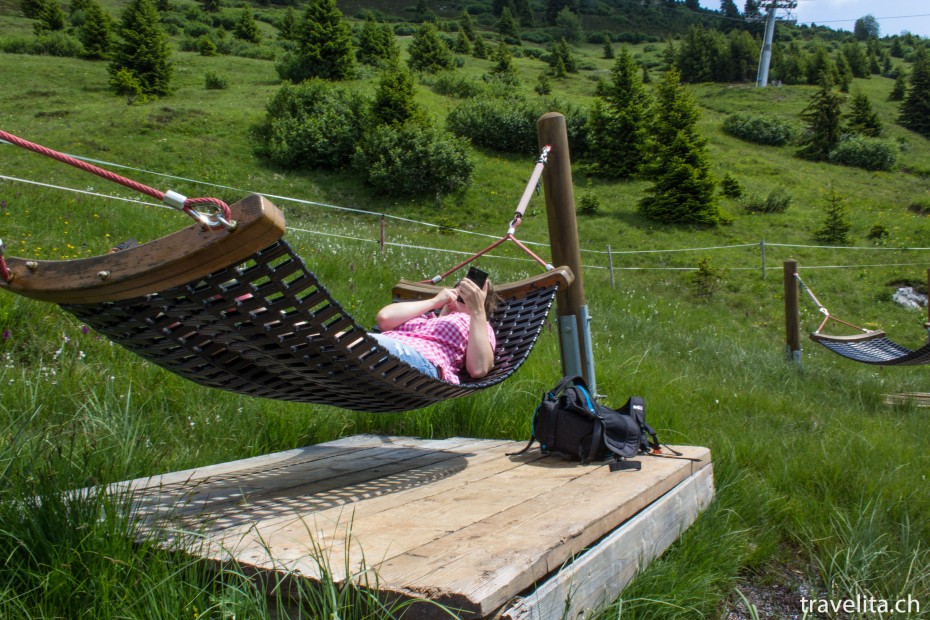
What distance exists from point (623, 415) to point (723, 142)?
97.0 ft

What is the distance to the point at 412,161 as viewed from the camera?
1902cm

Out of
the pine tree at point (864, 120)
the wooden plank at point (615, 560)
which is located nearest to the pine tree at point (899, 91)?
the pine tree at point (864, 120)

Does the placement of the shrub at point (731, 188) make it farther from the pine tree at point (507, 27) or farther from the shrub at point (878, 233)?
the pine tree at point (507, 27)

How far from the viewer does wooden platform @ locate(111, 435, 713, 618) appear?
1.40 m

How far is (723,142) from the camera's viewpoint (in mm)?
29422

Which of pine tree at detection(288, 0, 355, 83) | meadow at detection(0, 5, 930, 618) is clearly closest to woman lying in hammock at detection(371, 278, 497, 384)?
meadow at detection(0, 5, 930, 618)

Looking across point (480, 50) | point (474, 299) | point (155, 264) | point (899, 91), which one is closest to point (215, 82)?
point (474, 299)

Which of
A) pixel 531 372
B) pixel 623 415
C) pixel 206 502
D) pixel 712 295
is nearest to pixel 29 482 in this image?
pixel 206 502

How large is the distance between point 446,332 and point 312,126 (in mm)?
18316

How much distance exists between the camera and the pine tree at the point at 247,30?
40500 mm

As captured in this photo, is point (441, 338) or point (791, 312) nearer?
point (441, 338)

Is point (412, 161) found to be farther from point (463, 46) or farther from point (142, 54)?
point (463, 46)

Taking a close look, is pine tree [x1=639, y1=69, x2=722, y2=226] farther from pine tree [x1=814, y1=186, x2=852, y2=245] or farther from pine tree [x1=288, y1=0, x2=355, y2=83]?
pine tree [x1=288, y1=0, x2=355, y2=83]

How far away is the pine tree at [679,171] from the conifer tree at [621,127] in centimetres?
188
